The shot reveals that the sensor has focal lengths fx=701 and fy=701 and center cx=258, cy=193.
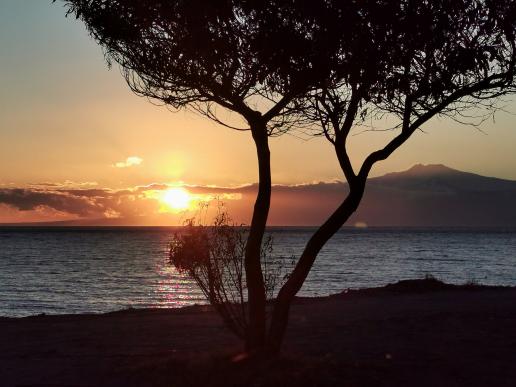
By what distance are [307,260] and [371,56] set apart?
3544mm

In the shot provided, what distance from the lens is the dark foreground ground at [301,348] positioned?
11547mm

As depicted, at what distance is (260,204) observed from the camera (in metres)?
12.2

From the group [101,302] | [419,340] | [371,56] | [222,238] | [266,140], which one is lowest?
[101,302]

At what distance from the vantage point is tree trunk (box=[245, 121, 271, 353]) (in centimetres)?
1210

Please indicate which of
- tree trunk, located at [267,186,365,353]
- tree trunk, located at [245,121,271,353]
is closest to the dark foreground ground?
tree trunk, located at [245,121,271,353]

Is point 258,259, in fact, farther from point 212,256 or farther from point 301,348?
point 301,348

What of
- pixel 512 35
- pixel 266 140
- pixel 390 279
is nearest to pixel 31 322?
pixel 266 140

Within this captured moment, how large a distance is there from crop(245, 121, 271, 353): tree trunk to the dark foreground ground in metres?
0.55

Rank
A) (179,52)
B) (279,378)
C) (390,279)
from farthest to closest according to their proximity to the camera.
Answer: (390,279) < (179,52) < (279,378)

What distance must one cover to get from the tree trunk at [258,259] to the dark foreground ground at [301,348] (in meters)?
0.55

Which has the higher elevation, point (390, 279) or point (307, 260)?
point (307, 260)

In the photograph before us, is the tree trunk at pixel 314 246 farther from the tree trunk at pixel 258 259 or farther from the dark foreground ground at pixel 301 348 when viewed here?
the dark foreground ground at pixel 301 348

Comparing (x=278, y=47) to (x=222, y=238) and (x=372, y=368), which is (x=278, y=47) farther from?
(x=372, y=368)

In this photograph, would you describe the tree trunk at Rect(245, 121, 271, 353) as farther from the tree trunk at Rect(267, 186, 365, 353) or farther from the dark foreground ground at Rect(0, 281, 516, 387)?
the dark foreground ground at Rect(0, 281, 516, 387)
